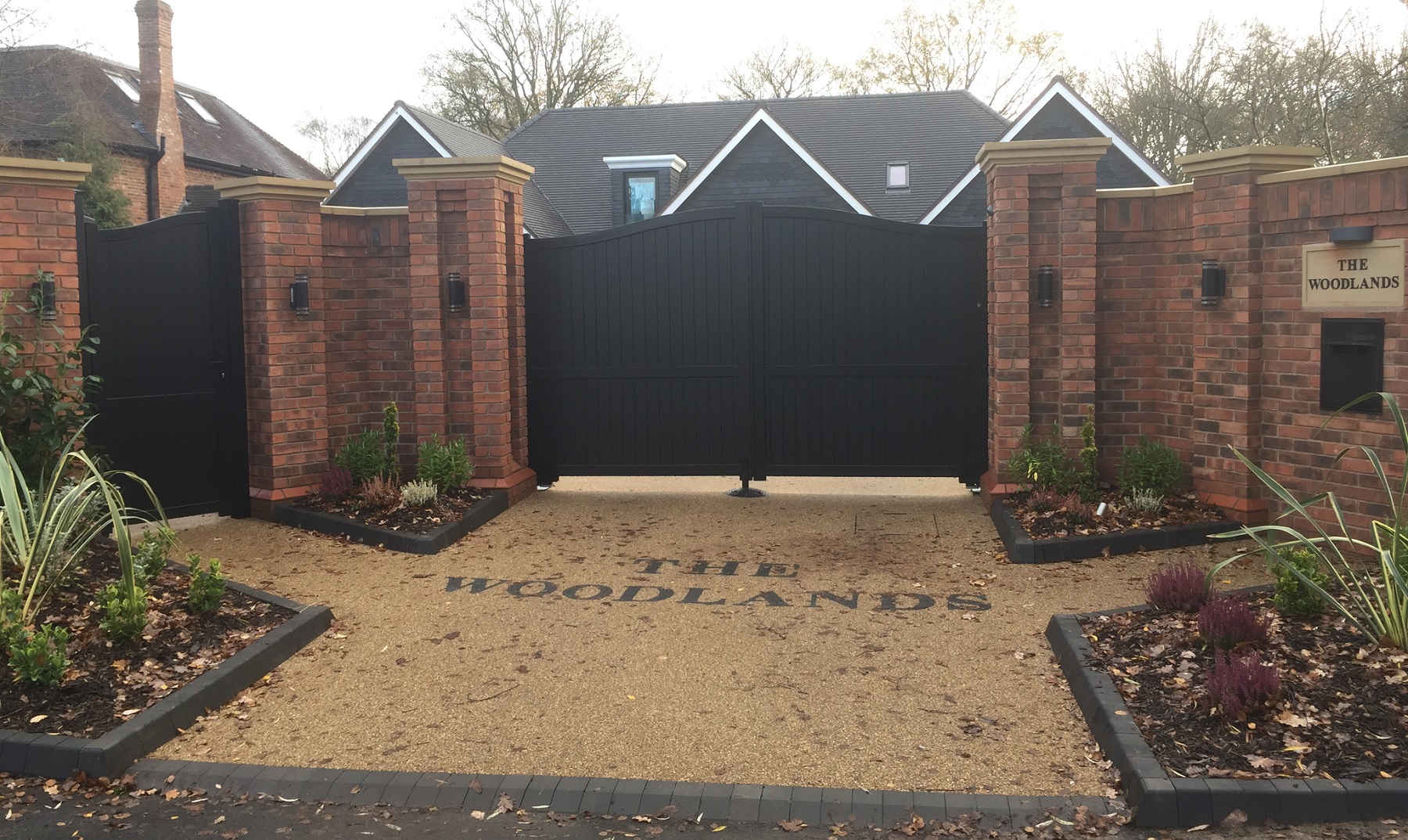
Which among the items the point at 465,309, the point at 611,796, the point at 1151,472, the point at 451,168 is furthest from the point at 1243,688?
the point at 451,168

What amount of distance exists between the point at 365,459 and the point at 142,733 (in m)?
4.41

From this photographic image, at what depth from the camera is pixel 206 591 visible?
18.6 ft

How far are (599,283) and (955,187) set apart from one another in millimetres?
13778

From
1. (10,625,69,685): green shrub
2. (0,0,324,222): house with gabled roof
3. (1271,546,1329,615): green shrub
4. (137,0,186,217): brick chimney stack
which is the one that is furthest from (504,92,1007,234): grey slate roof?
(10,625,69,685): green shrub

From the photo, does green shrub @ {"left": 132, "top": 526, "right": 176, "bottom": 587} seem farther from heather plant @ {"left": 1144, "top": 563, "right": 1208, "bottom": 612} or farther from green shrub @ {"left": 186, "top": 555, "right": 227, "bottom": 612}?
heather plant @ {"left": 1144, "top": 563, "right": 1208, "bottom": 612}

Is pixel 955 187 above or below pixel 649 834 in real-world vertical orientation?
above

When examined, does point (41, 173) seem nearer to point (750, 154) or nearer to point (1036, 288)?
point (1036, 288)

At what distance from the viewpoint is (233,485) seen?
8.68 m

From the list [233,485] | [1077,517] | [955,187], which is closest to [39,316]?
[233,485]

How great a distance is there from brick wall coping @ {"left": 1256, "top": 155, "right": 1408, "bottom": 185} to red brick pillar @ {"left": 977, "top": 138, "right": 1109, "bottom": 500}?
1.14 metres

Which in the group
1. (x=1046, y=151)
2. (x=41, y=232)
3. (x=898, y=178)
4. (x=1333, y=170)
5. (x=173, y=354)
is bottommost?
(x=173, y=354)

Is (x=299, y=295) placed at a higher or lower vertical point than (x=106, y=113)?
lower

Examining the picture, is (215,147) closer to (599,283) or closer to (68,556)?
(599,283)

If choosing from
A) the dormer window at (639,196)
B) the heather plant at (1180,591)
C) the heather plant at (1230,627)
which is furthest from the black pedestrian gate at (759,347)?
the dormer window at (639,196)
